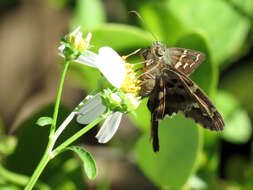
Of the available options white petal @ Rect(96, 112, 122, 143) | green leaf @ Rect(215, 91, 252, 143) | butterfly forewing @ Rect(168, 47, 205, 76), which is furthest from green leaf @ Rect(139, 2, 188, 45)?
white petal @ Rect(96, 112, 122, 143)

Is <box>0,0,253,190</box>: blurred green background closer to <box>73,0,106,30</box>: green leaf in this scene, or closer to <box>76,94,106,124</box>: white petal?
<box>73,0,106,30</box>: green leaf

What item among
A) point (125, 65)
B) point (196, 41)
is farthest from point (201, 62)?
point (125, 65)

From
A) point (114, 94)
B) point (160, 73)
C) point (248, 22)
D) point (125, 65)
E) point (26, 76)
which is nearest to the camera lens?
point (114, 94)

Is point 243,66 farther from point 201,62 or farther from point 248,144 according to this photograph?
point 201,62

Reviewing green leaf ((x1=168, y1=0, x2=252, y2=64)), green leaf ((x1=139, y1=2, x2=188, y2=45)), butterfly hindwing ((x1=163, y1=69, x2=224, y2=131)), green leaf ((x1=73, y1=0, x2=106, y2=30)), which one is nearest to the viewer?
butterfly hindwing ((x1=163, y1=69, x2=224, y2=131))

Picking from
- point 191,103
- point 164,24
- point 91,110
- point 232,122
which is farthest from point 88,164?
point 232,122

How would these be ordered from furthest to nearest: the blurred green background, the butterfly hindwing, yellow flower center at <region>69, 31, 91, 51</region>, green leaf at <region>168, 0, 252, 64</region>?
green leaf at <region>168, 0, 252, 64</region> → the blurred green background → the butterfly hindwing → yellow flower center at <region>69, 31, 91, 51</region>
